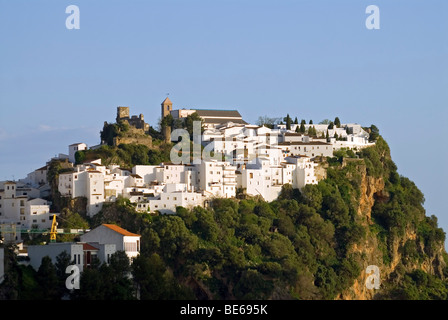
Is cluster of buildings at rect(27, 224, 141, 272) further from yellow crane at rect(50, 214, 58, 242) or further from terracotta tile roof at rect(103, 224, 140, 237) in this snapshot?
yellow crane at rect(50, 214, 58, 242)

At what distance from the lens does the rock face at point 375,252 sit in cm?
9462

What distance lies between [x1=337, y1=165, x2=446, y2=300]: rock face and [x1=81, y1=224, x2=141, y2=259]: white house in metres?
18.5

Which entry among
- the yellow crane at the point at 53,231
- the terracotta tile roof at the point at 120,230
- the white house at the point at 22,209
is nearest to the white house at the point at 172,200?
the terracotta tile roof at the point at 120,230

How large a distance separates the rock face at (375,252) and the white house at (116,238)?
18513 mm

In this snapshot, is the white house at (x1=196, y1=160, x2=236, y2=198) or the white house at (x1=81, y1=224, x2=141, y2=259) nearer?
the white house at (x1=81, y1=224, x2=141, y2=259)

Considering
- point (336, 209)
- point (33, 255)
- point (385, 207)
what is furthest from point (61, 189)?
point (385, 207)

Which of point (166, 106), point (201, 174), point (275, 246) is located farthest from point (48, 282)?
point (166, 106)

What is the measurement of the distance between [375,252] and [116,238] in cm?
2586

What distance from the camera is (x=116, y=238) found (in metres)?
79.7

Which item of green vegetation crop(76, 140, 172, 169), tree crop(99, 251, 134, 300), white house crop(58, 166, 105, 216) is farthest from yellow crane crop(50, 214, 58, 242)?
green vegetation crop(76, 140, 172, 169)

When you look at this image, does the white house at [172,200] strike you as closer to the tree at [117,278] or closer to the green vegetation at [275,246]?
the green vegetation at [275,246]

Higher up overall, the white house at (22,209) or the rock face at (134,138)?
the rock face at (134,138)

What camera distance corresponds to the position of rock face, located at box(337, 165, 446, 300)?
94625 millimetres
